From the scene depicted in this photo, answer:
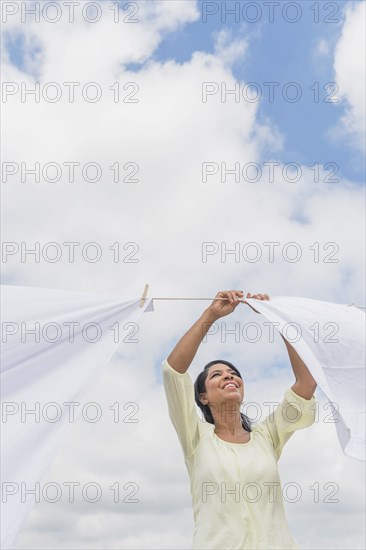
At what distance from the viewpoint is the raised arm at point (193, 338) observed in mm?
4770

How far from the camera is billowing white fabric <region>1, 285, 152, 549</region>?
14.7ft

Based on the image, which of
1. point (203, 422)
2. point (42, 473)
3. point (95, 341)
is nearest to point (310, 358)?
point (203, 422)

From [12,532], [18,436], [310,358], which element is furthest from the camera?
[310,358]

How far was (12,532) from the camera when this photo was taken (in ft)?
14.0

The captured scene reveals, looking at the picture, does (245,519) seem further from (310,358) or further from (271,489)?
(310,358)

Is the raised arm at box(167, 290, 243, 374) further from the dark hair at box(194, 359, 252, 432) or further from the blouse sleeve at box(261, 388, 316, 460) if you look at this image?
the blouse sleeve at box(261, 388, 316, 460)

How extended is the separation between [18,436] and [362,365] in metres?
2.32

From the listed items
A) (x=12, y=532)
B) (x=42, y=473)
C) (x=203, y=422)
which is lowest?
(x=12, y=532)

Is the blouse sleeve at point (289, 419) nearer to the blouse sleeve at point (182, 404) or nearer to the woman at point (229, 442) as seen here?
the woman at point (229, 442)

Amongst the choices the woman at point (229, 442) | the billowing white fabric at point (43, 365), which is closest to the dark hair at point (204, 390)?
the woman at point (229, 442)

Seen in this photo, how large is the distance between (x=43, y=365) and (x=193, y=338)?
40.2 inches

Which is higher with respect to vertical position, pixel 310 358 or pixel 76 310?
pixel 76 310

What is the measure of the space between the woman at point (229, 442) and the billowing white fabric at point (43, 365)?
1.79 ft

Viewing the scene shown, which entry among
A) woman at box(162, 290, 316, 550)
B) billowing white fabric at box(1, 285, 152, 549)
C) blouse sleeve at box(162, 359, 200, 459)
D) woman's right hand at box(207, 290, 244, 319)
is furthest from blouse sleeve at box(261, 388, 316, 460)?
billowing white fabric at box(1, 285, 152, 549)
